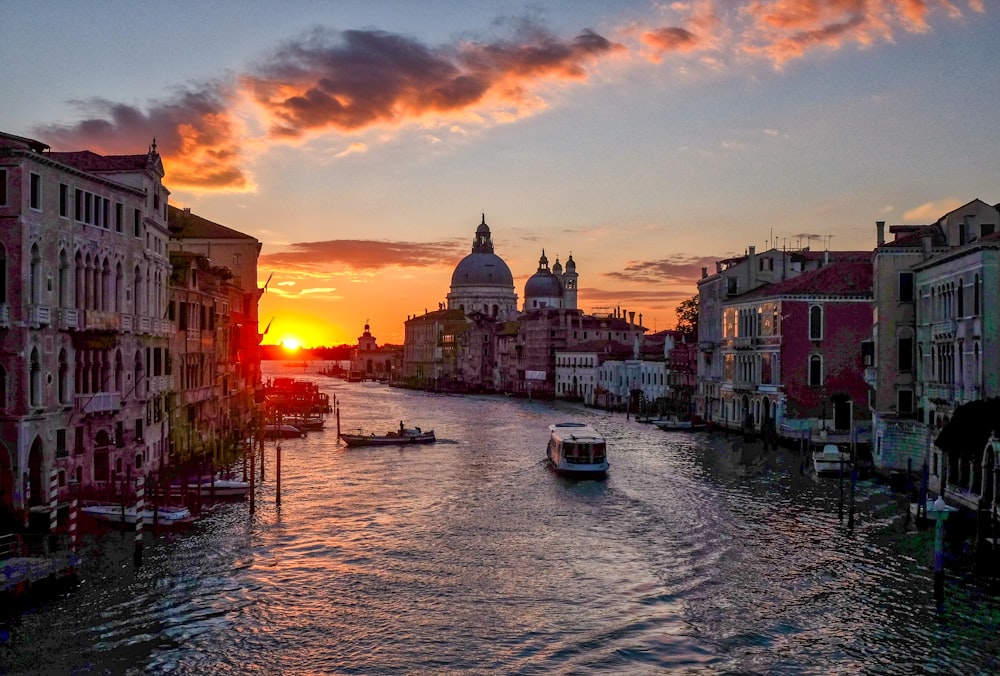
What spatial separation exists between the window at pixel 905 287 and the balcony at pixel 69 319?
24694 millimetres

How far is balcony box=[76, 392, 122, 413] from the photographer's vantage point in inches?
978

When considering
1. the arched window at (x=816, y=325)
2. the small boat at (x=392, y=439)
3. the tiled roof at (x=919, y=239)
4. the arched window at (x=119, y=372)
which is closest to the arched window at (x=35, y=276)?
the arched window at (x=119, y=372)

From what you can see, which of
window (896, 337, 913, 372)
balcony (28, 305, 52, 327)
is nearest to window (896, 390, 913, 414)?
window (896, 337, 913, 372)

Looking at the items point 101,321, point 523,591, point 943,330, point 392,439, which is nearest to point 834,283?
point 943,330

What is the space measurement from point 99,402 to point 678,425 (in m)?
38.2

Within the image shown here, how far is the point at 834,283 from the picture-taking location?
151ft

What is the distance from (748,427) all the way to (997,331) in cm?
2592

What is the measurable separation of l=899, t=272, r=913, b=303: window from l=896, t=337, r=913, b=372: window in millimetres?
1299

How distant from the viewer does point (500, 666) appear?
15.6 meters

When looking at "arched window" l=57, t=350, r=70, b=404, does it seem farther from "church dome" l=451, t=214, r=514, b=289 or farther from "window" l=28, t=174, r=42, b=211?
"church dome" l=451, t=214, r=514, b=289

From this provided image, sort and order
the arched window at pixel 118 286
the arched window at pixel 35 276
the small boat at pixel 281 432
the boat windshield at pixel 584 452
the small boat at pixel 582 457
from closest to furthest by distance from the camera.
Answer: the arched window at pixel 35 276, the arched window at pixel 118 286, the small boat at pixel 582 457, the boat windshield at pixel 584 452, the small boat at pixel 281 432

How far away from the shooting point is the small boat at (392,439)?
49.1m

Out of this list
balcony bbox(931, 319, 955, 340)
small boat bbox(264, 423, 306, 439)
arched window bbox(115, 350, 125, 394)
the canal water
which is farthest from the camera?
small boat bbox(264, 423, 306, 439)

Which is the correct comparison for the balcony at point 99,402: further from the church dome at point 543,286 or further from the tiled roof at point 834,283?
the church dome at point 543,286
